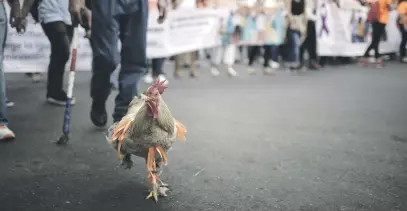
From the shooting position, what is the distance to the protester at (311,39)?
11.6 meters

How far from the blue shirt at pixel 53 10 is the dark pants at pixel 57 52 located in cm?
6

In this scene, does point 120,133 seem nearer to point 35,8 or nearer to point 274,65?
point 35,8

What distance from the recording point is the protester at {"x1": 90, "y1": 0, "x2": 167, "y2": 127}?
165 inches

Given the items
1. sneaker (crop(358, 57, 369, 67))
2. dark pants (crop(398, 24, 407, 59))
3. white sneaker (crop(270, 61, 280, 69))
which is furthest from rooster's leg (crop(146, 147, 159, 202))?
dark pants (crop(398, 24, 407, 59))

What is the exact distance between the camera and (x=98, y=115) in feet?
15.7

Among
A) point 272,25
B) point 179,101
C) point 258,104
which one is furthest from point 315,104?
point 272,25

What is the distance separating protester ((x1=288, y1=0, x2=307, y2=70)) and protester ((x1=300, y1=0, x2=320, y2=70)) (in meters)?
0.38

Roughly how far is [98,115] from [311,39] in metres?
8.12

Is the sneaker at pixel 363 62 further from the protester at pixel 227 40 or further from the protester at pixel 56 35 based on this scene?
the protester at pixel 56 35

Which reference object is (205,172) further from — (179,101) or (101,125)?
(179,101)

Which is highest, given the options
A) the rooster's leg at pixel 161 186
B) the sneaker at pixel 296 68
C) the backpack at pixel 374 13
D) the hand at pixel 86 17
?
the backpack at pixel 374 13

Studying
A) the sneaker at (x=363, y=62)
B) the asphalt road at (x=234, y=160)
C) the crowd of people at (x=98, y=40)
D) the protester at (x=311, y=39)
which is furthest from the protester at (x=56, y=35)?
the sneaker at (x=363, y=62)

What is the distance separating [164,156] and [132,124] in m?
0.27

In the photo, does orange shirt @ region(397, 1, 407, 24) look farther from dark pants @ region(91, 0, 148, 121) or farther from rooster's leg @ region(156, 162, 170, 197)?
rooster's leg @ region(156, 162, 170, 197)
